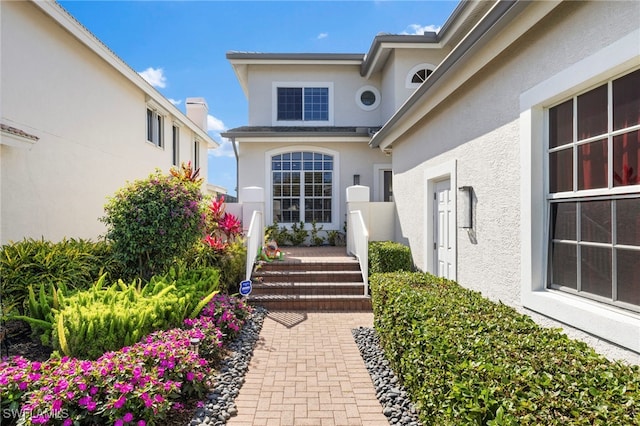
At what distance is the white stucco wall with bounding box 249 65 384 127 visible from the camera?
534 inches

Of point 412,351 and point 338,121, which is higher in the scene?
point 338,121

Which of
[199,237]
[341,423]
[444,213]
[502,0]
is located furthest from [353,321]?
[502,0]

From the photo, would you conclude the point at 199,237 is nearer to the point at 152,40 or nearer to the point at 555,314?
the point at 555,314

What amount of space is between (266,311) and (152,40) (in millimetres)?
8996

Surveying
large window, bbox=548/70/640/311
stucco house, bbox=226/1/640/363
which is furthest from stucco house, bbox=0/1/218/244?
large window, bbox=548/70/640/311

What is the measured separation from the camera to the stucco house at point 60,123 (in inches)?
267

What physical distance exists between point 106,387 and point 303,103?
12.5 m

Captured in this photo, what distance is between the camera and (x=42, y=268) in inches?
207

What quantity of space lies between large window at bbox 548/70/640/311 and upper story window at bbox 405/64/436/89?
9.05 meters

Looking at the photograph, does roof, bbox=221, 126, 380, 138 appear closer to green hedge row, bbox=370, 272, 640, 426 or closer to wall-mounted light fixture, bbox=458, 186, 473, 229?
wall-mounted light fixture, bbox=458, 186, 473, 229

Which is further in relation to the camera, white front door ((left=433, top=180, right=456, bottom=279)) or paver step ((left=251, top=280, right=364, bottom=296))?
paver step ((left=251, top=280, right=364, bottom=296))

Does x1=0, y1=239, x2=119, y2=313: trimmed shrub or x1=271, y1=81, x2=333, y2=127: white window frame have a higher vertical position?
x1=271, y1=81, x2=333, y2=127: white window frame

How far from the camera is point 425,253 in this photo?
6598mm

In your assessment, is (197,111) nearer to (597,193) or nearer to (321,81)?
(321,81)
